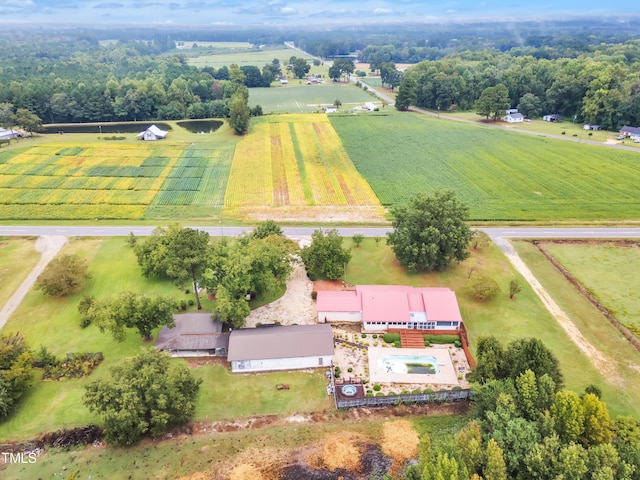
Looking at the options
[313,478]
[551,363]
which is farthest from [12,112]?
[551,363]

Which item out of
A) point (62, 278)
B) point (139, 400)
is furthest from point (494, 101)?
point (139, 400)

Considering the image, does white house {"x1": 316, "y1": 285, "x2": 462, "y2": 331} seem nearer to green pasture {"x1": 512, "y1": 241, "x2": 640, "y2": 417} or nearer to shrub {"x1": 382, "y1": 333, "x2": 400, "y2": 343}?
shrub {"x1": 382, "y1": 333, "x2": 400, "y2": 343}

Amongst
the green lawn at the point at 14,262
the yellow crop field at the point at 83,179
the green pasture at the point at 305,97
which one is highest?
the green lawn at the point at 14,262

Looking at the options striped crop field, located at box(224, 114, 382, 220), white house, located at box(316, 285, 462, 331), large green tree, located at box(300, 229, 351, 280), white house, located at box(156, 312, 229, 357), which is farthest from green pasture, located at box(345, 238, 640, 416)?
white house, located at box(156, 312, 229, 357)

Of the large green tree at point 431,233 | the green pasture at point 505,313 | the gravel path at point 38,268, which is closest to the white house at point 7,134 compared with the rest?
the gravel path at point 38,268

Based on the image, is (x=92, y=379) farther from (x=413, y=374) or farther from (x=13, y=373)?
(x=413, y=374)

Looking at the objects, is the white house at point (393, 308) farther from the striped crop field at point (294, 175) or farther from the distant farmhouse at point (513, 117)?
the distant farmhouse at point (513, 117)
